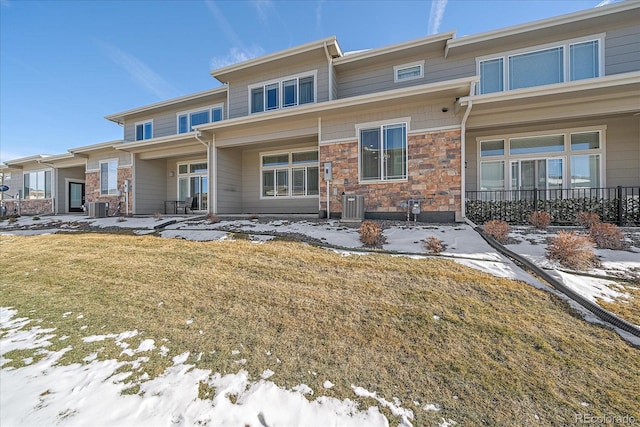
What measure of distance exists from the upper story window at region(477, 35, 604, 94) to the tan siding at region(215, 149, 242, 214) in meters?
10.2

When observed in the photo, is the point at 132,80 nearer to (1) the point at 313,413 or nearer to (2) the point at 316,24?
(2) the point at 316,24

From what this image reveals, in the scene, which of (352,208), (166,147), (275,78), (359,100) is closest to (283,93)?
(275,78)

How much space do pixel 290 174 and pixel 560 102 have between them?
31.1 ft

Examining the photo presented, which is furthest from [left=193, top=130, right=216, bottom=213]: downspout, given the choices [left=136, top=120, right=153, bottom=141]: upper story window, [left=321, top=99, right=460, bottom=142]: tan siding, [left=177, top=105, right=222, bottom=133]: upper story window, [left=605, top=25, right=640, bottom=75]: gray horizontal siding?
[left=605, top=25, right=640, bottom=75]: gray horizontal siding

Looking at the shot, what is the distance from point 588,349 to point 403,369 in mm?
1781

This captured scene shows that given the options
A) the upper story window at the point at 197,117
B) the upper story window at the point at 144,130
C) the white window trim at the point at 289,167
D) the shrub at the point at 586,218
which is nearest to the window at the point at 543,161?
the shrub at the point at 586,218

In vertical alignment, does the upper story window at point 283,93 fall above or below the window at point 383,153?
above

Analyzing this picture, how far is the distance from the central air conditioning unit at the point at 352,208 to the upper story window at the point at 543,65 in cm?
592

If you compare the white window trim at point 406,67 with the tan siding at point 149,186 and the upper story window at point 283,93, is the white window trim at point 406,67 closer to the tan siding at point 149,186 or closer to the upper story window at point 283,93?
A: the upper story window at point 283,93

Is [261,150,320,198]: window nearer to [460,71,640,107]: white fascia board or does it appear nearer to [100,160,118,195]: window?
[460,71,640,107]: white fascia board

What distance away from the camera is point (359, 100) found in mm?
8508

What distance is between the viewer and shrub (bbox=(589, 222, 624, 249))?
5.09 m

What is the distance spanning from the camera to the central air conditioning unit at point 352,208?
848 cm

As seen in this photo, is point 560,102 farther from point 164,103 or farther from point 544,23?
point 164,103
